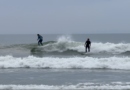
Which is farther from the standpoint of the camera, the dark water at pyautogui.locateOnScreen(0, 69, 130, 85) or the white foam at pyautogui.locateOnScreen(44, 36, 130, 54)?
the white foam at pyautogui.locateOnScreen(44, 36, 130, 54)

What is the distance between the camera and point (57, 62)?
1571cm

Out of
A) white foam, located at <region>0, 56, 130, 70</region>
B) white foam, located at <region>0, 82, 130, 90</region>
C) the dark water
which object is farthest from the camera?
white foam, located at <region>0, 56, 130, 70</region>

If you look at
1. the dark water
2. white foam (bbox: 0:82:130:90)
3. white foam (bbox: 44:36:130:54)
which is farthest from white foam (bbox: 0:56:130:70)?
white foam (bbox: 44:36:130:54)

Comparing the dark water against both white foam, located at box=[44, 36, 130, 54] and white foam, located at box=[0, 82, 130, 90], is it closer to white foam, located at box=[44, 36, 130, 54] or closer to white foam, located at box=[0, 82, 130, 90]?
white foam, located at box=[0, 82, 130, 90]

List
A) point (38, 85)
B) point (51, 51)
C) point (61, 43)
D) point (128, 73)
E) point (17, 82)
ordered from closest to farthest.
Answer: point (38, 85) < point (17, 82) < point (128, 73) < point (51, 51) < point (61, 43)

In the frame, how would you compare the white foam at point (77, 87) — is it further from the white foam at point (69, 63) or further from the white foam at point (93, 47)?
the white foam at point (93, 47)

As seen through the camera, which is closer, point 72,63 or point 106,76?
point 106,76

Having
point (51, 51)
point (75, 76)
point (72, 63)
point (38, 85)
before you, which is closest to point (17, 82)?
point (38, 85)

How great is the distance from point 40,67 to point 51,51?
11.0m

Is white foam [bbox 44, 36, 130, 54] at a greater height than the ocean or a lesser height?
greater

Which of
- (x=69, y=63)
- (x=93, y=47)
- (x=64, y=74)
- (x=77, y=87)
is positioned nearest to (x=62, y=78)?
(x=64, y=74)

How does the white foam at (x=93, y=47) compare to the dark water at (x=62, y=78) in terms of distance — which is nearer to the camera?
the dark water at (x=62, y=78)

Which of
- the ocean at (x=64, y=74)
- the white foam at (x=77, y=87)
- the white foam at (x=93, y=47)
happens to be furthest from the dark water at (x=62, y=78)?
the white foam at (x=93, y=47)

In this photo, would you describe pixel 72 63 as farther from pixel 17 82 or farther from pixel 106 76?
pixel 17 82
